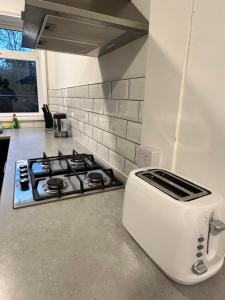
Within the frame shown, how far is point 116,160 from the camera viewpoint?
40.9 inches

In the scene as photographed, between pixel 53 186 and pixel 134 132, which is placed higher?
pixel 134 132

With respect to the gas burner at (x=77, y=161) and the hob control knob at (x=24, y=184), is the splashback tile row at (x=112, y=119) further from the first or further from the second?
the hob control knob at (x=24, y=184)

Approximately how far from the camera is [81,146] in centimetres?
155

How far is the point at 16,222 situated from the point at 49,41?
0.75 meters

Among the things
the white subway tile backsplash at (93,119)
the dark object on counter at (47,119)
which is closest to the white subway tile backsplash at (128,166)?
the white subway tile backsplash at (93,119)

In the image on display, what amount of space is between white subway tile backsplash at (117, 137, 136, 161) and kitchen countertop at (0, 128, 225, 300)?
26cm

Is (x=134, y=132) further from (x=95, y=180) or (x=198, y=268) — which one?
(x=198, y=268)

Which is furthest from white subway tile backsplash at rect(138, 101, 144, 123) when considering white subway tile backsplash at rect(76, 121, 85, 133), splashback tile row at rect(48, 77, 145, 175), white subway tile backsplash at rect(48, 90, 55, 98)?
white subway tile backsplash at rect(48, 90, 55, 98)

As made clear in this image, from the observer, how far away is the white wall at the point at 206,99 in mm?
495

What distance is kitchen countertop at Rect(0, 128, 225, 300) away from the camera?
1.35 feet

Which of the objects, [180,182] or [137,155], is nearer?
[180,182]

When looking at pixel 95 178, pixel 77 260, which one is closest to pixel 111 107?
pixel 95 178

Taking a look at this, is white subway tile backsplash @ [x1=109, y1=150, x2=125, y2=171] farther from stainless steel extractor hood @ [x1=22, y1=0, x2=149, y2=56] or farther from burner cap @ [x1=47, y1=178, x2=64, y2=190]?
stainless steel extractor hood @ [x1=22, y1=0, x2=149, y2=56]

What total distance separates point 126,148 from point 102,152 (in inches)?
11.5
